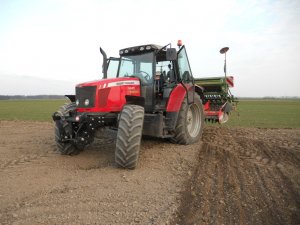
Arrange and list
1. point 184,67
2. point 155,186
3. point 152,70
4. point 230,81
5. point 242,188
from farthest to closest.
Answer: point 230,81 → point 184,67 → point 152,70 → point 242,188 → point 155,186

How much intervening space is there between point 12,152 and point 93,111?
104 inches

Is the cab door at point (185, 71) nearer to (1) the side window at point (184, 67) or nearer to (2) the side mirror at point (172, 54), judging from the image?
(1) the side window at point (184, 67)

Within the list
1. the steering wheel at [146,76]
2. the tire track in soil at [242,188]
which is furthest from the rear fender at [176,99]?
the tire track in soil at [242,188]

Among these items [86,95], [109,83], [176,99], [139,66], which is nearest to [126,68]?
[139,66]

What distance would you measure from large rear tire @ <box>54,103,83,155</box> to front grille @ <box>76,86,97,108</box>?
1.69 ft

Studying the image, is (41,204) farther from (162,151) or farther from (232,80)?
(232,80)

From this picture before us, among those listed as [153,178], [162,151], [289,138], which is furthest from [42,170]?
[289,138]

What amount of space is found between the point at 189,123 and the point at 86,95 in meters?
3.28

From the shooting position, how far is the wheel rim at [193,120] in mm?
8578

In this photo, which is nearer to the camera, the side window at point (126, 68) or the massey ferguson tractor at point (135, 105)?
the massey ferguson tractor at point (135, 105)

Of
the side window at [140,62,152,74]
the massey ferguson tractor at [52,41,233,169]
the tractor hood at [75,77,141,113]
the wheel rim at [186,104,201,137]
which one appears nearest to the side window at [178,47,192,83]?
the massey ferguson tractor at [52,41,233,169]

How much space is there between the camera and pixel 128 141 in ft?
18.5

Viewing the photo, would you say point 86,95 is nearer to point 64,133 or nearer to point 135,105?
point 64,133

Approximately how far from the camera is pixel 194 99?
27.8 feet
